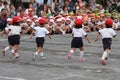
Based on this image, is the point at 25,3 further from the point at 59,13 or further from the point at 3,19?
the point at 3,19

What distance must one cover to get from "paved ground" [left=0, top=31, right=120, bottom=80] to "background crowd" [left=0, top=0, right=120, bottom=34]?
6105 mm

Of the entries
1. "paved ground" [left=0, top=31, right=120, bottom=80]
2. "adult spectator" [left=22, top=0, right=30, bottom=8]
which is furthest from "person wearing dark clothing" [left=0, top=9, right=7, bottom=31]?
"paved ground" [left=0, top=31, right=120, bottom=80]

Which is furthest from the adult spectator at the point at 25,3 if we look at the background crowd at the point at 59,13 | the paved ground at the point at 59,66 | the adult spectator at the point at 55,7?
the paved ground at the point at 59,66

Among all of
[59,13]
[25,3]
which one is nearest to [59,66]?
[59,13]

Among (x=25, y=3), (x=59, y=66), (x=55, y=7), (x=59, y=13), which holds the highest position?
(x=59, y=66)

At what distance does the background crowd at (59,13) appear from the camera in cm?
2539

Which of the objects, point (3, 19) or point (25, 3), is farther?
A: point (25, 3)

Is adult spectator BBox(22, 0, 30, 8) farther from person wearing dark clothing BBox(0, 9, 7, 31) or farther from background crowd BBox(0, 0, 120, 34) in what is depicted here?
person wearing dark clothing BBox(0, 9, 7, 31)

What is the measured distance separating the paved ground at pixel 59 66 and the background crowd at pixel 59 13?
6105mm

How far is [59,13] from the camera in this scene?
93.4ft

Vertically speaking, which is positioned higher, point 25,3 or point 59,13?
point 25,3

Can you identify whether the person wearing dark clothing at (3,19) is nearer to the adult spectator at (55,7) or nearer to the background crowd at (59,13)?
the background crowd at (59,13)

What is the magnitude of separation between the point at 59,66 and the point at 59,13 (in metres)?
14.3

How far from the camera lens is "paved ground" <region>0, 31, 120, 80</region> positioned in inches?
499
